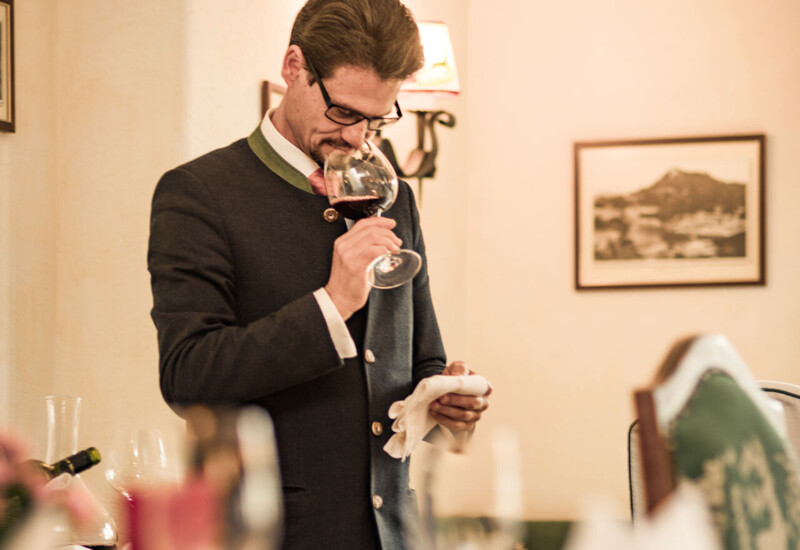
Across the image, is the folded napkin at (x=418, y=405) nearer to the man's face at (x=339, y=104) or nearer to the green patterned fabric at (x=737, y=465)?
the man's face at (x=339, y=104)

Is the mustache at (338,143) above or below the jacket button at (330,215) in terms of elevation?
above

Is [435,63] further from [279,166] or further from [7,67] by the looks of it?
[279,166]


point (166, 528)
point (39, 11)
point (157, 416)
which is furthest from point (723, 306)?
point (166, 528)

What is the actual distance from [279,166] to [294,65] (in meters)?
0.16

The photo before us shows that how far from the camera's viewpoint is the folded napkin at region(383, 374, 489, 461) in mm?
1460

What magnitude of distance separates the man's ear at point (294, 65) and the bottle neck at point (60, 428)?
0.62 metres

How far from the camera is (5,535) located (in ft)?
1.85

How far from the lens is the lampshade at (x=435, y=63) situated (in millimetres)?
3240

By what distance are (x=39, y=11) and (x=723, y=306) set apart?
307 cm

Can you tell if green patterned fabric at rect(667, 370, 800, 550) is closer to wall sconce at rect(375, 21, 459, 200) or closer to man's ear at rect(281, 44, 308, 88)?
man's ear at rect(281, 44, 308, 88)

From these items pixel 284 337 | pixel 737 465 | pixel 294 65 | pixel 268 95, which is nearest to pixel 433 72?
pixel 268 95

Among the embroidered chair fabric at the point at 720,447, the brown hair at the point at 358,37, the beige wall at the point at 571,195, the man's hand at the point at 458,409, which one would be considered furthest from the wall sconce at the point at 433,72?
the embroidered chair fabric at the point at 720,447

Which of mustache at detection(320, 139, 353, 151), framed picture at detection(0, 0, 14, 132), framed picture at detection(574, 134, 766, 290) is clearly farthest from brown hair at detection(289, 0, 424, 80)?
framed picture at detection(574, 134, 766, 290)

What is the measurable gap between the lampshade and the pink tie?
171cm
